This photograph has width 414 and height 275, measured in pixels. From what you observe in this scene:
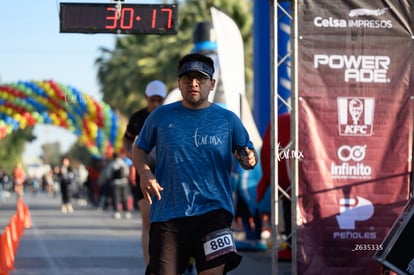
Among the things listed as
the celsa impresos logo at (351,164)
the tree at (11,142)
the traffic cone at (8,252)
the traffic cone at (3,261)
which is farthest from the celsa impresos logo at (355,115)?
the tree at (11,142)

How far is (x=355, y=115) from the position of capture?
9.45 metres

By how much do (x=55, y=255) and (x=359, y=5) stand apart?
6.84m

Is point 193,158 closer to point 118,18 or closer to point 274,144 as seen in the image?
point 274,144

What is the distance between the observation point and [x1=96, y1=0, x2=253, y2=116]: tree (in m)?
36.9

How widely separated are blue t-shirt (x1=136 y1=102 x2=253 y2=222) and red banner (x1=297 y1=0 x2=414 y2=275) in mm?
2951

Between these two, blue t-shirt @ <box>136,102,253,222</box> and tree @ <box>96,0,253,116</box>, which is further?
tree @ <box>96,0,253,116</box>

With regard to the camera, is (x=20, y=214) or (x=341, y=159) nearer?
(x=341, y=159)

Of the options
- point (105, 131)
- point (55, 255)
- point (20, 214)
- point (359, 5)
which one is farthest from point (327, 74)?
point (105, 131)

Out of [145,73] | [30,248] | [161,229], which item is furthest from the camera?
[145,73]

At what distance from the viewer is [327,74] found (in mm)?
9484

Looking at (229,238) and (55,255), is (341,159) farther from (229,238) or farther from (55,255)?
(55,255)

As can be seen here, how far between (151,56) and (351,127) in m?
34.4

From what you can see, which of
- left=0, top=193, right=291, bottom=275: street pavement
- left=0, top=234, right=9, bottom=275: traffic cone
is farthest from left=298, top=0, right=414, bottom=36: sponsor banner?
left=0, top=234, right=9, bottom=275: traffic cone

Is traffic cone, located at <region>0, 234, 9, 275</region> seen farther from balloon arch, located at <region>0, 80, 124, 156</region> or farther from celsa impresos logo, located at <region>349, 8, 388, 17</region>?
balloon arch, located at <region>0, 80, 124, 156</region>
